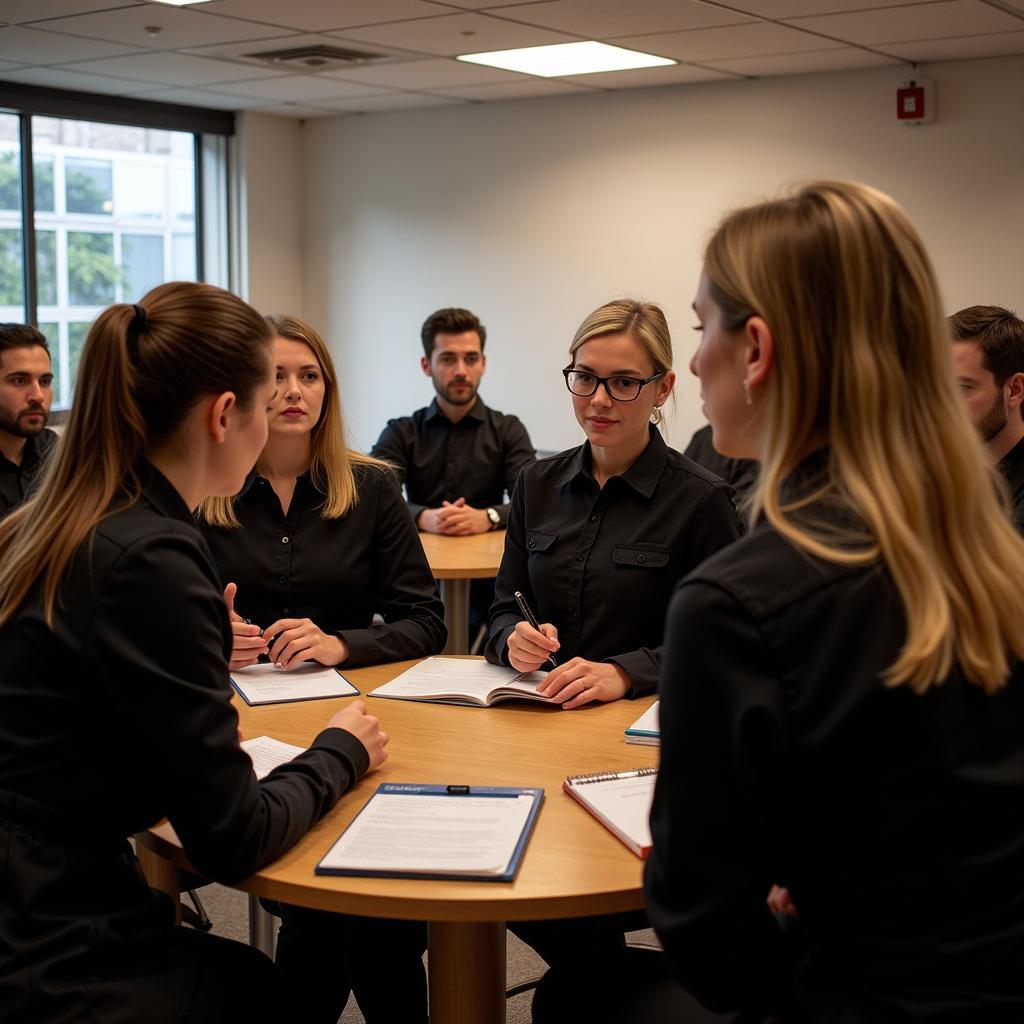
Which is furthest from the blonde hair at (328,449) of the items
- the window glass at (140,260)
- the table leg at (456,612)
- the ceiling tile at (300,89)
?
the window glass at (140,260)

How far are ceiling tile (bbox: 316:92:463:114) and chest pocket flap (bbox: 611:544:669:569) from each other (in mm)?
4807

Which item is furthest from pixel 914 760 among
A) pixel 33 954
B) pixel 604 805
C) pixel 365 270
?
pixel 365 270

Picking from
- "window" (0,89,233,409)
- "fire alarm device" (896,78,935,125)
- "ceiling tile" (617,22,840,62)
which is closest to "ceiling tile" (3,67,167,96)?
"window" (0,89,233,409)

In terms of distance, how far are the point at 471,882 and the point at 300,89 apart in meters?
5.75

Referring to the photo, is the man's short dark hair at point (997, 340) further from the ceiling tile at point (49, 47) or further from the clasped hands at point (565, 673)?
the ceiling tile at point (49, 47)

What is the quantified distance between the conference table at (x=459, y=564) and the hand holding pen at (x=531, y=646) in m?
1.37

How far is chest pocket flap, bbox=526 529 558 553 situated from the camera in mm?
2535

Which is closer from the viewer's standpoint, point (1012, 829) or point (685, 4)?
point (1012, 829)

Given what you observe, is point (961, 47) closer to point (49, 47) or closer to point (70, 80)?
point (49, 47)

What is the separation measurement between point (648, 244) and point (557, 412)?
41.3 inches

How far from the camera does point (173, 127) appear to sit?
278 inches

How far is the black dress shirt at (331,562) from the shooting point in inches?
105

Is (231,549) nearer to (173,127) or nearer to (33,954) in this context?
(33,954)

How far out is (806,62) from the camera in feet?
17.9
